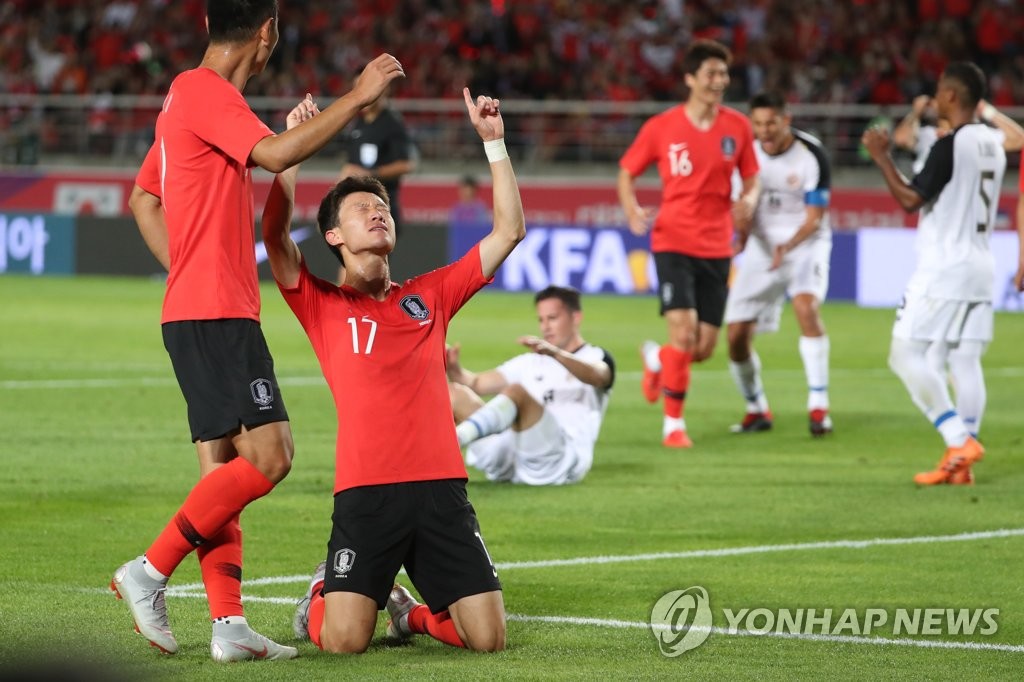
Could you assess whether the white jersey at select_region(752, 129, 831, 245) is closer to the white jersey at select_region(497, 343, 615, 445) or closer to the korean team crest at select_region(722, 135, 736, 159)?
the korean team crest at select_region(722, 135, 736, 159)

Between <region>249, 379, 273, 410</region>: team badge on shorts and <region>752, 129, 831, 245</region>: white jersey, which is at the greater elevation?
<region>752, 129, 831, 245</region>: white jersey

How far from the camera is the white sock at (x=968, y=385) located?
10.3m

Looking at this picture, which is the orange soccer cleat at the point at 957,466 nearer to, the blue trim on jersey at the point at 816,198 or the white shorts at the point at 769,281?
the white shorts at the point at 769,281

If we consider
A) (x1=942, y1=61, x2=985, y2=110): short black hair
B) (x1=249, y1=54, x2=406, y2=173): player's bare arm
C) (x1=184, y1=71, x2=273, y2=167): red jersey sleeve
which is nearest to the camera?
(x1=249, y1=54, x2=406, y2=173): player's bare arm

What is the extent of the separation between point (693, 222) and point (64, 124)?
2207cm

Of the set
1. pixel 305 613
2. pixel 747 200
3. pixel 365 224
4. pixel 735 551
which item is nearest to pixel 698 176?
pixel 747 200

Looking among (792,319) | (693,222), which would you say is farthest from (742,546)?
(792,319)

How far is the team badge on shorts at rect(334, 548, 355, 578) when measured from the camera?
5742mm

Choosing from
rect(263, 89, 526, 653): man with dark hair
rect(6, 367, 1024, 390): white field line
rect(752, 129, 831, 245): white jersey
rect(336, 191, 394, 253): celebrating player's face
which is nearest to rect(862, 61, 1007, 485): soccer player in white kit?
rect(752, 129, 831, 245): white jersey

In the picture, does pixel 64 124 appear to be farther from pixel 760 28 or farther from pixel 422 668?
pixel 422 668

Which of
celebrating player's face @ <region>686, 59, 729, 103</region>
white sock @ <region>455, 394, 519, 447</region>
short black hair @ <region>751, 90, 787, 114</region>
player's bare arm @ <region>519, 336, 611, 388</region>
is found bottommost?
white sock @ <region>455, 394, 519, 447</region>

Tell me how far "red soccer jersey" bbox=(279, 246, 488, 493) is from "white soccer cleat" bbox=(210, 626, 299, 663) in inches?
23.3

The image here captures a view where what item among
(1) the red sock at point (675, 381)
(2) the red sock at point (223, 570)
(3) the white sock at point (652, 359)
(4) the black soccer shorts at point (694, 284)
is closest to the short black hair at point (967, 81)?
(4) the black soccer shorts at point (694, 284)

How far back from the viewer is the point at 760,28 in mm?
30500
